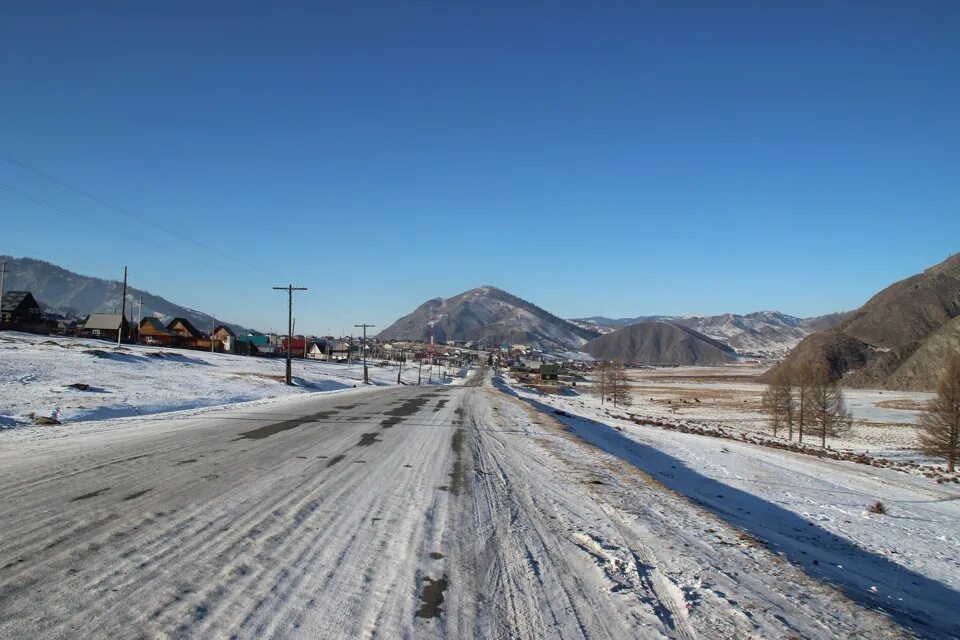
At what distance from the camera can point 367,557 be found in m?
5.72

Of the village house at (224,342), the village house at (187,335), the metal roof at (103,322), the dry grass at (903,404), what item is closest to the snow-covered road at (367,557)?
the dry grass at (903,404)

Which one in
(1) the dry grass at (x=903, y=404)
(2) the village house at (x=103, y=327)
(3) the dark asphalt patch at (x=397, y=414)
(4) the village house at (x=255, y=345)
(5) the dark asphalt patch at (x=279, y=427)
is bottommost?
(1) the dry grass at (x=903, y=404)

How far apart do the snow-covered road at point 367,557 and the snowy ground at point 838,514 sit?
1.47 metres

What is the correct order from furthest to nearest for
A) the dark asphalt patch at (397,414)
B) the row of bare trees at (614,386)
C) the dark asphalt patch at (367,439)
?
the row of bare trees at (614,386)
the dark asphalt patch at (397,414)
the dark asphalt patch at (367,439)

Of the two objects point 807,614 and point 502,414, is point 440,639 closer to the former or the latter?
point 807,614

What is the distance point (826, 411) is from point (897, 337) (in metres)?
132

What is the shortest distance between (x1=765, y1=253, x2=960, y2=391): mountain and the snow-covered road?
133256mm

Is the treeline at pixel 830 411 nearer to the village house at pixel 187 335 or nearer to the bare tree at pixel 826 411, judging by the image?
the bare tree at pixel 826 411

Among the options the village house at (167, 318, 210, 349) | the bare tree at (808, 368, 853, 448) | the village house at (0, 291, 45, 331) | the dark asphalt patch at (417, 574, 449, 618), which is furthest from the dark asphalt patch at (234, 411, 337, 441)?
the village house at (167, 318, 210, 349)

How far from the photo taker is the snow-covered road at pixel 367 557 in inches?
171

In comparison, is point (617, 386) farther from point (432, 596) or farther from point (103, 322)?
point (103, 322)

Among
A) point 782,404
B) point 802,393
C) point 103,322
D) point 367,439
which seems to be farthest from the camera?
point 103,322

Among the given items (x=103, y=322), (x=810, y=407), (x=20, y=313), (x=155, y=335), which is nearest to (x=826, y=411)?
(x=810, y=407)

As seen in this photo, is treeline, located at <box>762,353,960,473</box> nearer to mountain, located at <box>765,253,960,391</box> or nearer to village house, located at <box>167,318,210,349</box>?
mountain, located at <box>765,253,960,391</box>
